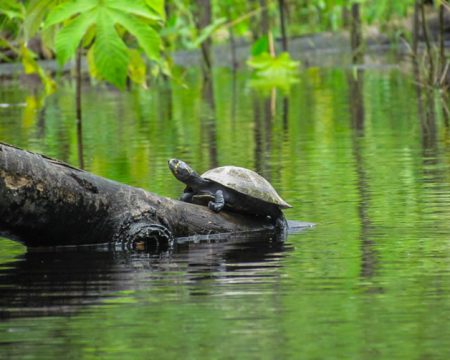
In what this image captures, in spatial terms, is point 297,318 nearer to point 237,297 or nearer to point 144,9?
point 237,297

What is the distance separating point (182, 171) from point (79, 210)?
2.66ft

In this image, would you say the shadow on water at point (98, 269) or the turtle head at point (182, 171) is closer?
the shadow on water at point (98, 269)

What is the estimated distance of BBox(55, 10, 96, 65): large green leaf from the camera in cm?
650

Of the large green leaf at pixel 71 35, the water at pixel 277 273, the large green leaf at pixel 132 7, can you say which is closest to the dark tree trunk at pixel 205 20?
the water at pixel 277 273

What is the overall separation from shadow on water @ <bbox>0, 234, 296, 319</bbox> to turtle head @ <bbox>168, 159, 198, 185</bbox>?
0.41 meters

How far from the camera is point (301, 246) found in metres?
6.38

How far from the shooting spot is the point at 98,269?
591cm

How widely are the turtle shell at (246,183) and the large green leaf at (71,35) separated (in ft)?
2.97

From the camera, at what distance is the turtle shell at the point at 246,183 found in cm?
687

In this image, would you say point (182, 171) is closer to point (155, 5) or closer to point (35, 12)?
point (155, 5)

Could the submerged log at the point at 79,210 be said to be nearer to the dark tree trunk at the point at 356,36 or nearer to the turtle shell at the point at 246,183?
the turtle shell at the point at 246,183

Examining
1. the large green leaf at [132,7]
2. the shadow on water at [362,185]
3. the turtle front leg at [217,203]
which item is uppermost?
the large green leaf at [132,7]

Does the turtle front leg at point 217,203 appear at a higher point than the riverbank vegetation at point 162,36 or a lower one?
lower

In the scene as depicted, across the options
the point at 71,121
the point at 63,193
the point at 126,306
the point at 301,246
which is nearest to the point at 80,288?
the point at 126,306
